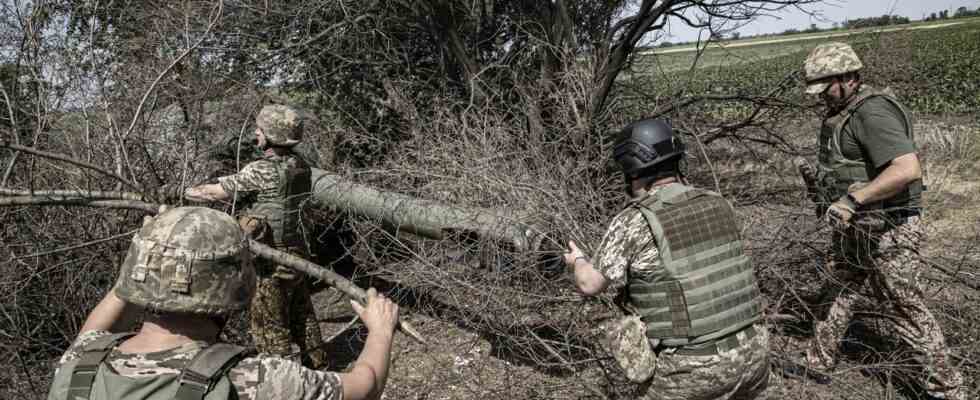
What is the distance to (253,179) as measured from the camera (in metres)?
4.40

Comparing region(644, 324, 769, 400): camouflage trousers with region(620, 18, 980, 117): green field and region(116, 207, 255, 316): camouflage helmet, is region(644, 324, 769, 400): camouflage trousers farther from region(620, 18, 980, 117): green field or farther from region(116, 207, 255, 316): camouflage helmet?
region(620, 18, 980, 117): green field

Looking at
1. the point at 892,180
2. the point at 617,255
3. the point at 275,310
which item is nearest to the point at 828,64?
the point at 892,180

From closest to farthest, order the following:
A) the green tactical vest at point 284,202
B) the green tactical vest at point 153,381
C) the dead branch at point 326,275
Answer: the green tactical vest at point 153,381
the dead branch at point 326,275
the green tactical vest at point 284,202

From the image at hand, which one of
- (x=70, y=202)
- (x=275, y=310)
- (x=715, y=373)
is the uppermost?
(x=70, y=202)

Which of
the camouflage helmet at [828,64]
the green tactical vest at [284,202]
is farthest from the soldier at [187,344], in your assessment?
the camouflage helmet at [828,64]

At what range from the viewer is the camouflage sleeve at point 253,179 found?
4328mm

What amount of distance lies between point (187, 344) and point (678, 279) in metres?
1.76

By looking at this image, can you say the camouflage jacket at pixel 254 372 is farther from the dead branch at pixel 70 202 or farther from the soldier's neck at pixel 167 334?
the dead branch at pixel 70 202

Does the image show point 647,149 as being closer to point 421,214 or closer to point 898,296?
point 898,296

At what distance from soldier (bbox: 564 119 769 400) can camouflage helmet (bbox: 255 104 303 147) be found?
2.47m

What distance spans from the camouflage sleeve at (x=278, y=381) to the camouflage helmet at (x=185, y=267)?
8.7 inches

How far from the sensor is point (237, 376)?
5.75 ft

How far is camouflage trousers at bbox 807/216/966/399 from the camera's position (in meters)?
3.69

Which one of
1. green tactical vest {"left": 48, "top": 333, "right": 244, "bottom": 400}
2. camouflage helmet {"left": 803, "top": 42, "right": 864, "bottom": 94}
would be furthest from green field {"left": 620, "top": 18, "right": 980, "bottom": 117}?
green tactical vest {"left": 48, "top": 333, "right": 244, "bottom": 400}
